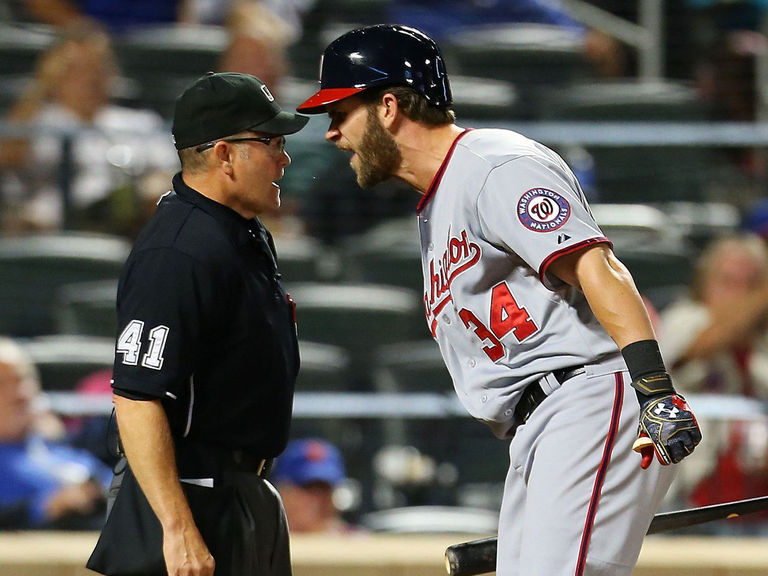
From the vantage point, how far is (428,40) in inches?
105

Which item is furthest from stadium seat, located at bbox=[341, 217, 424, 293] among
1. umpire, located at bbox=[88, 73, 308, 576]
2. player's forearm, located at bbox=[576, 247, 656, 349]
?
player's forearm, located at bbox=[576, 247, 656, 349]

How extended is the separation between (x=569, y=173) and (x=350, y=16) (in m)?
5.01

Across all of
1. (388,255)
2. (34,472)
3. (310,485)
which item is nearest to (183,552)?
(310,485)

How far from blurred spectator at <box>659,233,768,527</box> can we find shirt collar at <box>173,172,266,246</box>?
239 centimetres

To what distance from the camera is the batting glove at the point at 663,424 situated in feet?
7.16

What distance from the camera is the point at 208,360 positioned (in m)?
2.61

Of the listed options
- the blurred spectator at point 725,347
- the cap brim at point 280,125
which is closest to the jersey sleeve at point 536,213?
the cap brim at point 280,125

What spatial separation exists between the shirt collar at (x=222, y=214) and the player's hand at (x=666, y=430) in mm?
909

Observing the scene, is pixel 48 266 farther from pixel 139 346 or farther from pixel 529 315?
pixel 529 315

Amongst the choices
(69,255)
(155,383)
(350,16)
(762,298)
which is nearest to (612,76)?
(350,16)

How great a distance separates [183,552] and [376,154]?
2.86 feet

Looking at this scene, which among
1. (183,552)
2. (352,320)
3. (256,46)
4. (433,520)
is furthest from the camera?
(256,46)

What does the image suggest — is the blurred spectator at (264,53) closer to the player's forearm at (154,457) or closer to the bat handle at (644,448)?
the player's forearm at (154,457)

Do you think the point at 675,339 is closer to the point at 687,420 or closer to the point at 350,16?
the point at 687,420
